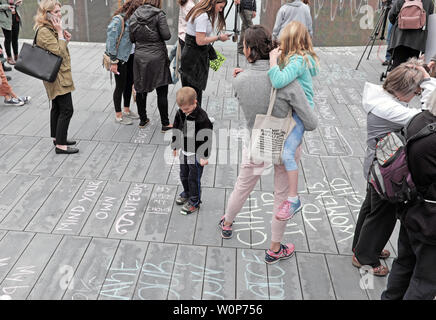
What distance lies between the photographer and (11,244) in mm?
3367

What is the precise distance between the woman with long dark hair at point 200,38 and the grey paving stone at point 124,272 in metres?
2.38

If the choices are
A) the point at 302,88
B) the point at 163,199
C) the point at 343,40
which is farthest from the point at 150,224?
the point at 343,40

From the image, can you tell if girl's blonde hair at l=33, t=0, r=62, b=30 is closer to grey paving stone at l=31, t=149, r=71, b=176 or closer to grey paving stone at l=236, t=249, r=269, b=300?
grey paving stone at l=31, t=149, r=71, b=176

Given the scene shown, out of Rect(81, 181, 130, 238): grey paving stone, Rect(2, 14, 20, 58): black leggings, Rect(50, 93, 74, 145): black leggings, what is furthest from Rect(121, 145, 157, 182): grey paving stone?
Rect(2, 14, 20, 58): black leggings

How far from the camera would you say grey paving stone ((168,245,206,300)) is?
2.93m

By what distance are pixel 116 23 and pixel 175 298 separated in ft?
11.2

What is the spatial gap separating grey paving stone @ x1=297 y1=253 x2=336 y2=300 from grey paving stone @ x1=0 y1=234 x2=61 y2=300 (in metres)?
1.93

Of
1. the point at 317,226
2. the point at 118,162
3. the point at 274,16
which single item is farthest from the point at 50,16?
the point at 274,16

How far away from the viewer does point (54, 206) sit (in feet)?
12.7

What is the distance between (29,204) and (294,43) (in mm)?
2753

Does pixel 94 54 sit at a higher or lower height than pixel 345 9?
lower

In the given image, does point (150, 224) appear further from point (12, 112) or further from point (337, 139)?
point (12, 112)

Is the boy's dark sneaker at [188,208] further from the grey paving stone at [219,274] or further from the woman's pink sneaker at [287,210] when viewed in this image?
the woman's pink sneaker at [287,210]

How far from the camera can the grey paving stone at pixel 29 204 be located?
3.62m
